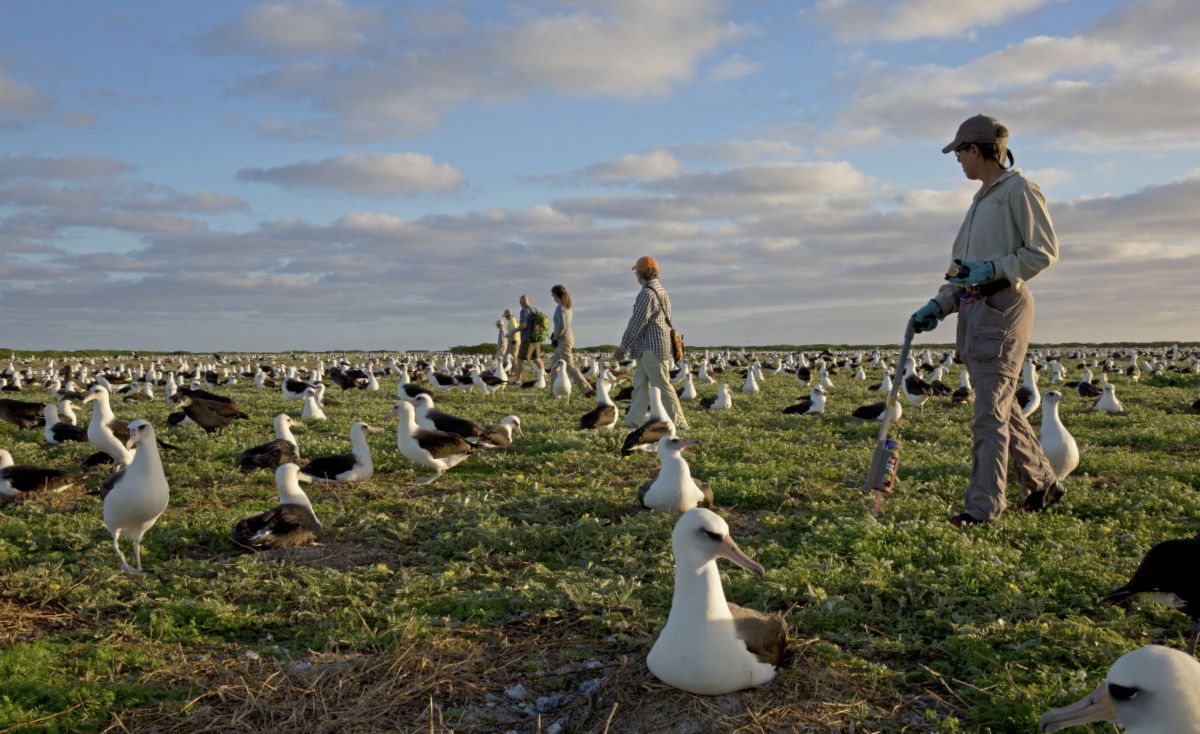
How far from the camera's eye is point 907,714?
4570mm

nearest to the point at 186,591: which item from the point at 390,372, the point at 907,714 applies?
the point at 907,714

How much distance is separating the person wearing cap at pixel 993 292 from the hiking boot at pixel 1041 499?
581mm

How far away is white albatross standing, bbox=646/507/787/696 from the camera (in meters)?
4.40

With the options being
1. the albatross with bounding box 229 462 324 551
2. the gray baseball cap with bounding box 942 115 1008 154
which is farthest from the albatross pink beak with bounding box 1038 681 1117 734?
the albatross with bounding box 229 462 324 551

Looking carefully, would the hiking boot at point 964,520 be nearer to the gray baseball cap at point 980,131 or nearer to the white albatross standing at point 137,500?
the gray baseball cap at point 980,131

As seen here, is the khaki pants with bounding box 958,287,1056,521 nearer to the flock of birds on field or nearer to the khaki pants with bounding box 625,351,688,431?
the flock of birds on field

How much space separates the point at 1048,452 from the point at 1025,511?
7.87 feet

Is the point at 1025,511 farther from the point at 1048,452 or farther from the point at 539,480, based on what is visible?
the point at 539,480

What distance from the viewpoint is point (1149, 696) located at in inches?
130

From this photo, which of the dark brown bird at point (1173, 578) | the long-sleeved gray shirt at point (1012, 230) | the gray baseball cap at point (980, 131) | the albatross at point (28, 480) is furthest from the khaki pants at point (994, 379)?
the albatross at point (28, 480)

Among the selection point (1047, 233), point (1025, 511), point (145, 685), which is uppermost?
point (1047, 233)

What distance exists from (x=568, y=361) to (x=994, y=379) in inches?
684

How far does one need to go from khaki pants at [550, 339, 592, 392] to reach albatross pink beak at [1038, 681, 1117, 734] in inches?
758

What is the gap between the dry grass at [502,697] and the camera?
4.43 meters
